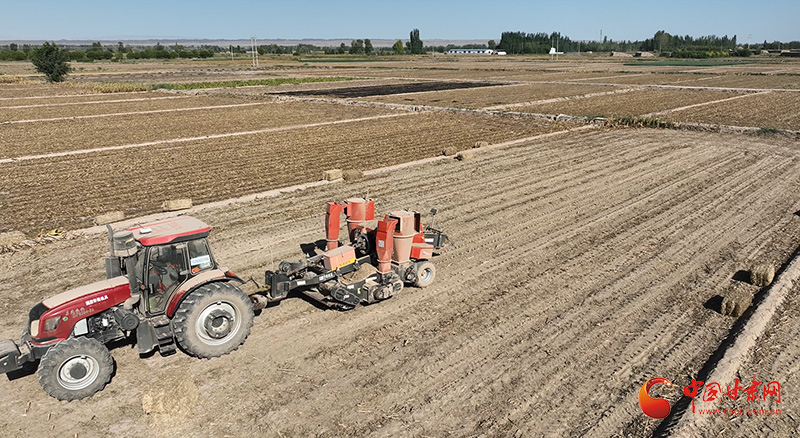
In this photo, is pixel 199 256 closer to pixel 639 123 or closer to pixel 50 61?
pixel 639 123

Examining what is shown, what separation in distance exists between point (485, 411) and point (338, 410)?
1997mm

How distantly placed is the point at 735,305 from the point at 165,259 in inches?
384

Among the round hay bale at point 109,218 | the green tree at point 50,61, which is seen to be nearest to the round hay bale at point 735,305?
the round hay bale at point 109,218

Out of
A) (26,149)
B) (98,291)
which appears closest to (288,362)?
(98,291)

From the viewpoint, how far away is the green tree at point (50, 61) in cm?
7169

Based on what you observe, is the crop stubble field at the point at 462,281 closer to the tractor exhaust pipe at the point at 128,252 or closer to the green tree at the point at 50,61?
the tractor exhaust pipe at the point at 128,252

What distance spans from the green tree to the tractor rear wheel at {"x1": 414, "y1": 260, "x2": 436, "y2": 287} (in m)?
77.6

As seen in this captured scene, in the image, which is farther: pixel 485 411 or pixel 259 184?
pixel 259 184

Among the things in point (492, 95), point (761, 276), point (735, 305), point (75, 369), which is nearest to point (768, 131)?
point (761, 276)

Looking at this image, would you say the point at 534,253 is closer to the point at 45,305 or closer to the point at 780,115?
the point at 45,305

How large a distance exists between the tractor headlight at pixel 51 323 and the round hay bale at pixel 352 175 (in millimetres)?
13519

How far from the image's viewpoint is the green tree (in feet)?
235

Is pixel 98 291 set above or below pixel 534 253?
above

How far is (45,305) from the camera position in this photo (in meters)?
7.91
